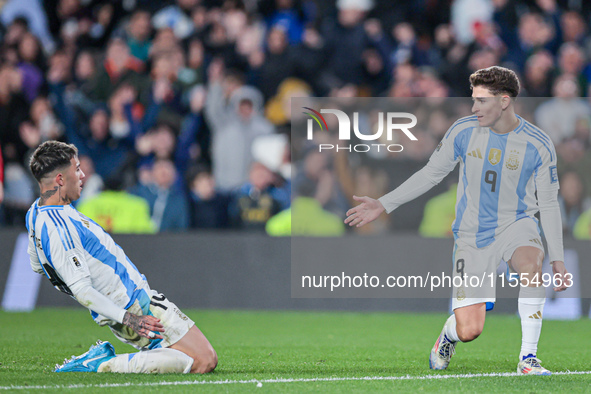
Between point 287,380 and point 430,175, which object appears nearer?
point 287,380

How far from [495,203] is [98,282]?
2.88 meters

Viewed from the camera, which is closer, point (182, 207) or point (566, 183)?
point (566, 183)

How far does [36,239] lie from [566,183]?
690cm

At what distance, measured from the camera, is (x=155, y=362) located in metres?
5.77

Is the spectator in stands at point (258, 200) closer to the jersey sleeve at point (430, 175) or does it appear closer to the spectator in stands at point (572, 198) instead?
the spectator in stands at point (572, 198)

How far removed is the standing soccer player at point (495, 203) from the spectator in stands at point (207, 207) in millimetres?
5617

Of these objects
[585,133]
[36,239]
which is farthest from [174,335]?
[585,133]

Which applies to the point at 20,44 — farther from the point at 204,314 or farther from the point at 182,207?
the point at 204,314

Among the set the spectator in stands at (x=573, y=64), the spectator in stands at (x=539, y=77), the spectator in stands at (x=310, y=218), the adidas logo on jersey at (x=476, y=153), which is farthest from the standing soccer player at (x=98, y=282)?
the spectator in stands at (x=573, y=64)

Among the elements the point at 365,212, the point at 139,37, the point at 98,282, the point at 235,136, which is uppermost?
the point at 139,37

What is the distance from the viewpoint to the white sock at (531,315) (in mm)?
6016

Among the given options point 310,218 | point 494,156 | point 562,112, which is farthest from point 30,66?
point 494,156

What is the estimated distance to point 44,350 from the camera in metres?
7.24

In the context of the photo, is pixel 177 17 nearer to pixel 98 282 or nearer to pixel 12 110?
pixel 12 110
